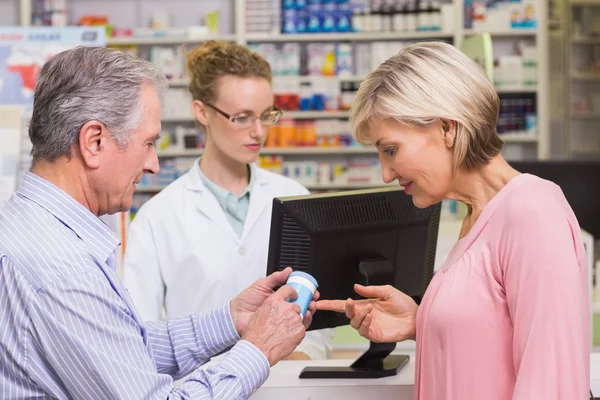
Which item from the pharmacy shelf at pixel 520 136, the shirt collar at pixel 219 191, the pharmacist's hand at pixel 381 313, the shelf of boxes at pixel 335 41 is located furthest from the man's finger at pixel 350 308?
the pharmacy shelf at pixel 520 136

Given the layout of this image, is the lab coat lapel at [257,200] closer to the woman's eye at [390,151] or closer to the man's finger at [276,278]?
the man's finger at [276,278]

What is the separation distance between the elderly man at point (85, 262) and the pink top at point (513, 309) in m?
0.32

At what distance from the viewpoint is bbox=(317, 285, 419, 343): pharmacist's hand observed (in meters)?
1.95

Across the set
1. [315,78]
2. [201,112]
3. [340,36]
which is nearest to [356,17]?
[340,36]

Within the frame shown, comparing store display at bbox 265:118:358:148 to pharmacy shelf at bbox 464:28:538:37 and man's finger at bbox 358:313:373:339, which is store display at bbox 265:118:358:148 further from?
man's finger at bbox 358:313:373:339

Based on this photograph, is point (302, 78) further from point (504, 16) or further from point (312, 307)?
point (312, 307)

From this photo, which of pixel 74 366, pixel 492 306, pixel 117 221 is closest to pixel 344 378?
pixel 492 306

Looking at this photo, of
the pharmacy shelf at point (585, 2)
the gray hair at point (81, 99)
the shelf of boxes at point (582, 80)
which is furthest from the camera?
→ the shelf of boxes at point (582, 80)

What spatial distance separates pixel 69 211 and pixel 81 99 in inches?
8.3

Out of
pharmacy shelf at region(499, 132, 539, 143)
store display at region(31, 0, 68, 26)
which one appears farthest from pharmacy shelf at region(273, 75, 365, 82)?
store display at region(31, 0, 68, 26)

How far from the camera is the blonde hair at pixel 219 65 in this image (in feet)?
8.64

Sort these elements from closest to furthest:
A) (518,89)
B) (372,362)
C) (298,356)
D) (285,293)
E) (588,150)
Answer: (285,293) < (372,362) < (298,356) < (518,89) < (588,150)

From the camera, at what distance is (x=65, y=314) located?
1.39 meters

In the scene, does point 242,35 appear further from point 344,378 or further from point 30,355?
point 30,355
